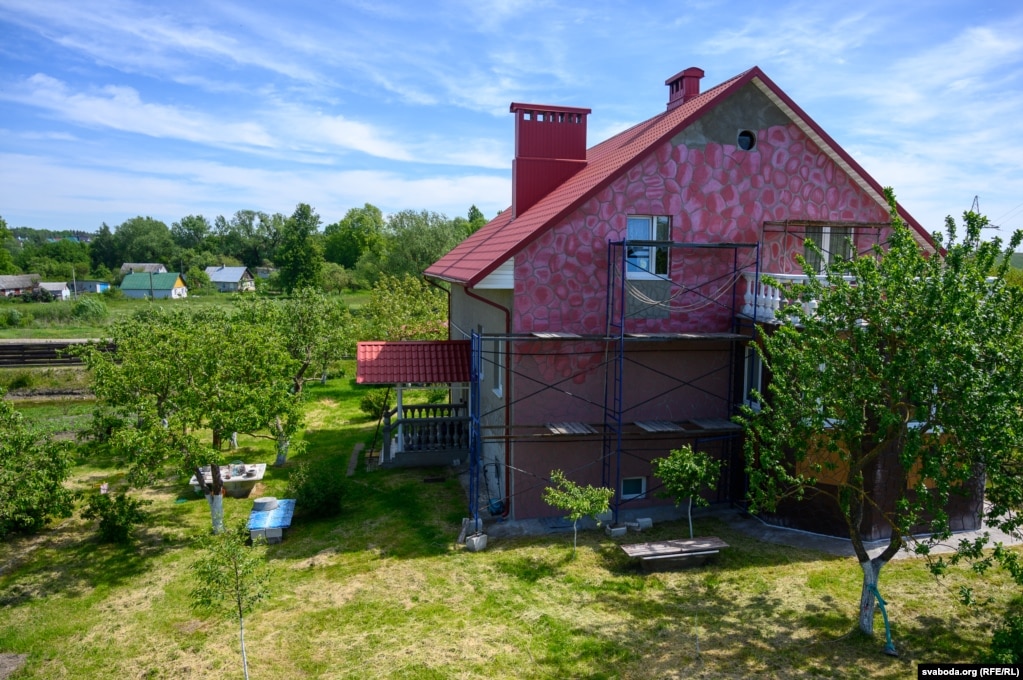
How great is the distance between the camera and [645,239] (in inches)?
521

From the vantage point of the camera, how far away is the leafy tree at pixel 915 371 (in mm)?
7492

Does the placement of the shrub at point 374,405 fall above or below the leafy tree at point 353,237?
below

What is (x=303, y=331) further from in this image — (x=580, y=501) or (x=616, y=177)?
(x=580, y=501)

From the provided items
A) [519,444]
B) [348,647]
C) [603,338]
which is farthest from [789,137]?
[348,647]

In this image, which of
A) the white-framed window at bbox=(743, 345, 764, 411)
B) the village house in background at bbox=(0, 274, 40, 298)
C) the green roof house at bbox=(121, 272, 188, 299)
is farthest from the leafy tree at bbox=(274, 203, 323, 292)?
the white-framed window at bbox=(743, 345, 764, 411)

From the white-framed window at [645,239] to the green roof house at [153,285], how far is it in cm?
8451

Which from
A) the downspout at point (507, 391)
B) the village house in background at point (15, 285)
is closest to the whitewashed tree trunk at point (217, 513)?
the downspout at point (507, 391)

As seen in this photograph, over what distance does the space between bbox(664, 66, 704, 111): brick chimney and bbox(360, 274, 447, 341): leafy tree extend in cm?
1452

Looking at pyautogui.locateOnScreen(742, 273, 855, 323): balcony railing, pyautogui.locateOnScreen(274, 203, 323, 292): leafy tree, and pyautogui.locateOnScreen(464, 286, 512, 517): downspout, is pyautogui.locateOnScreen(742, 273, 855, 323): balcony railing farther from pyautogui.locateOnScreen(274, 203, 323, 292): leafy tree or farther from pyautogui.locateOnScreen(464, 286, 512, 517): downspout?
pyautogui.locateOnScreen(274, 203, 323, 292): leafy tree

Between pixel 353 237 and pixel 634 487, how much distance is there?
9305 centimetres

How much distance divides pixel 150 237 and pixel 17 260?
68.4ft

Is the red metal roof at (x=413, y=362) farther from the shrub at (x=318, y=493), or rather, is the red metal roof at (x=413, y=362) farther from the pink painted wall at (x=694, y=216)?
the pink painted wall at (x=694, y=216)

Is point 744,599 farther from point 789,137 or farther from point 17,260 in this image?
point 17,260

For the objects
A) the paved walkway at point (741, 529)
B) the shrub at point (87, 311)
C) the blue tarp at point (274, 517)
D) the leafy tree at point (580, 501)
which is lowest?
the blue tarp at point (274, 517)
